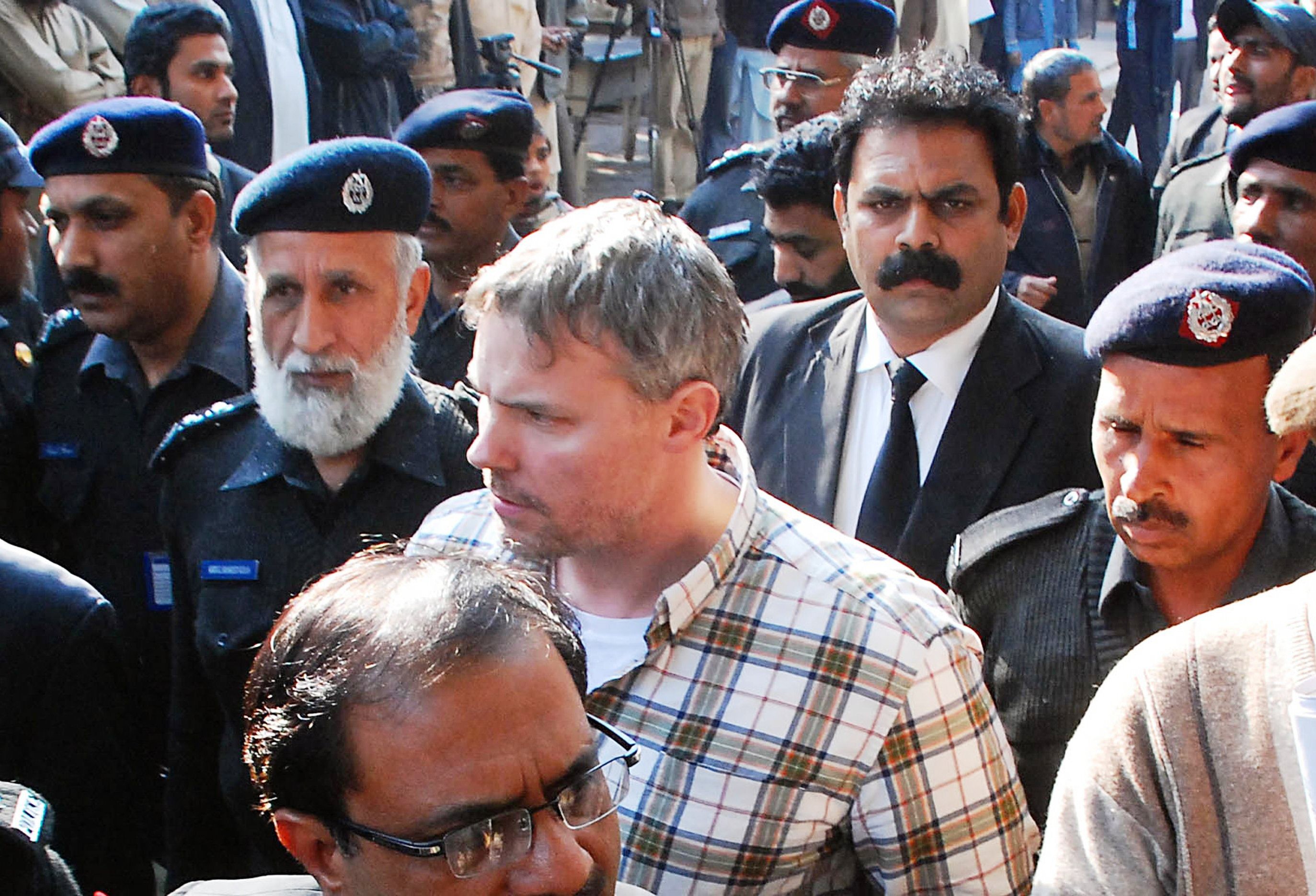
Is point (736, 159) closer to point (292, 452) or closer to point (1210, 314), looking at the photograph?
point (292, 452)

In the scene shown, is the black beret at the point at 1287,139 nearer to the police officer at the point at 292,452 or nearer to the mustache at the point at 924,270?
the mustache at the point at 924,270

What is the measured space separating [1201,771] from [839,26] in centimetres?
382

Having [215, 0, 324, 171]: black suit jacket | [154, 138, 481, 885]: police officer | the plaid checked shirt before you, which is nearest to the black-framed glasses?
the plaid checked shirt

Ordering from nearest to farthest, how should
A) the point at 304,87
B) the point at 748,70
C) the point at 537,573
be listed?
the point at 537,573
the point at 304,87
the point at 748,70

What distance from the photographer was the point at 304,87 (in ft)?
20.7

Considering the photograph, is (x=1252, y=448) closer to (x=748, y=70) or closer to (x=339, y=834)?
(x=339, y=834)

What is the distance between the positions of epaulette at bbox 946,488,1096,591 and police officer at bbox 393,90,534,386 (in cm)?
206

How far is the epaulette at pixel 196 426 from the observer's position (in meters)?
3.08

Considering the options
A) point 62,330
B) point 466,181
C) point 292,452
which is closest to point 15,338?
point 62,330

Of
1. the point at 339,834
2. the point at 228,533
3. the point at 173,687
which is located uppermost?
the point at 339,834

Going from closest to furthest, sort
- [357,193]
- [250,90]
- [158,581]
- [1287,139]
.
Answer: [357,193] < [158,581] < [1287,139] < [250,90]

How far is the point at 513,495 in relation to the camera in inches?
82.9

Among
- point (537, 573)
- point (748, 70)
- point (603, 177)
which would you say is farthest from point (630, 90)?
point (537, 573)

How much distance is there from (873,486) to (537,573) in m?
1.01
